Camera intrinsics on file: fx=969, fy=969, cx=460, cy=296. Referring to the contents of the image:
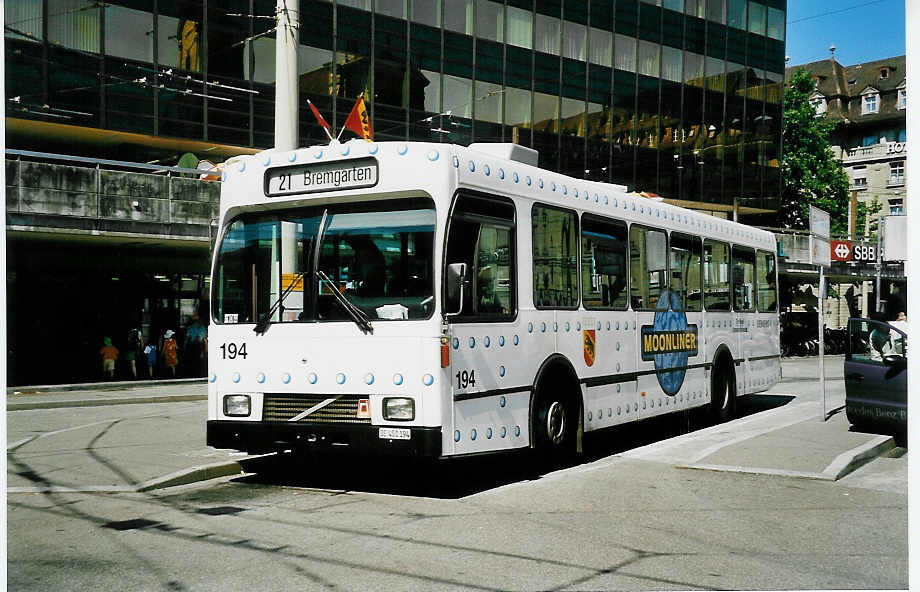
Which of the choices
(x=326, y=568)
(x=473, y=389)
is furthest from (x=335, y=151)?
(x=326, y=568)

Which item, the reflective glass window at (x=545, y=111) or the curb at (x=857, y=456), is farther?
the reflective glass window at (x=545, y=111)

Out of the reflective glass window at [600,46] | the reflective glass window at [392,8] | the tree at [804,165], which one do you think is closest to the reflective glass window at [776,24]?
the tree at [804,165]

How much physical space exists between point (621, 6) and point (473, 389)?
108 feet

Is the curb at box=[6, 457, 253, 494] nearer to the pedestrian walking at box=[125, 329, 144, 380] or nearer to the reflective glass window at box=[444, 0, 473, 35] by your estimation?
the pedestrian walking at box=[125, 329, 144, 380]

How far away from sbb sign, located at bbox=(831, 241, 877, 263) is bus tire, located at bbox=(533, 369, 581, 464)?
21.4 ft

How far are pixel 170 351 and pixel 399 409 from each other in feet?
66.7

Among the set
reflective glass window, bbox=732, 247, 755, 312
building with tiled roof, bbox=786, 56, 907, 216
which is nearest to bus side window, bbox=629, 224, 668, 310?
building with tiled roof, bbox=786, 56, 907, 216

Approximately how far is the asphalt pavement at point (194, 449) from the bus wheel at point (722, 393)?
0.19m

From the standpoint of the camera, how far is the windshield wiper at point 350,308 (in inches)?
332

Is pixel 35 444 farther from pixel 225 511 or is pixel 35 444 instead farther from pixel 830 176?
pixel 830 176

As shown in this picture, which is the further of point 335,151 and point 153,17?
point 153,17

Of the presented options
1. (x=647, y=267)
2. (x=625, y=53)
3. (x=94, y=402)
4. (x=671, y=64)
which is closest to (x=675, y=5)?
(x=671, y=64)

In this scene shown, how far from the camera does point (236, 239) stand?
926 cm

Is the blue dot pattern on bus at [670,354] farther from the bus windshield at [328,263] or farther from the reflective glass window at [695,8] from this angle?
the reflective glass window at [695,8]
